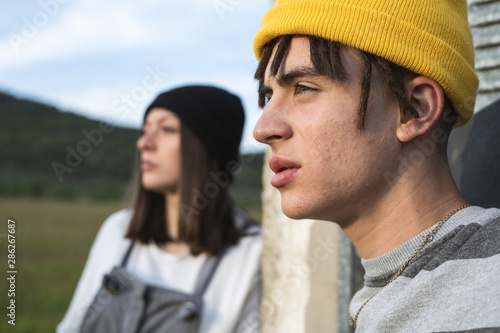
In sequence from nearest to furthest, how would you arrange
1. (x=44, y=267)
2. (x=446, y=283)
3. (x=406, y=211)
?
(x=446, y=283), (x=406, y=211), (x=44, y=267)

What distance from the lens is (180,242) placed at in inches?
137

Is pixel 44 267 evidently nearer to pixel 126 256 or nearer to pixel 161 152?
pixel 126 256

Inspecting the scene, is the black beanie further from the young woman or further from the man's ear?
the man's ear

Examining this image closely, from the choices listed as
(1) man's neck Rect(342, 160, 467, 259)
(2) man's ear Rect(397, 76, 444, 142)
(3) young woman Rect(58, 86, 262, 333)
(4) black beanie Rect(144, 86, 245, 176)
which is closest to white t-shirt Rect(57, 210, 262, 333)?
(3) young woman Rect(58, 86, 262, 333)

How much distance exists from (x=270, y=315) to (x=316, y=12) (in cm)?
190

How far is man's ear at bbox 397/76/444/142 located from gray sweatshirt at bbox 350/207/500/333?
0.27m

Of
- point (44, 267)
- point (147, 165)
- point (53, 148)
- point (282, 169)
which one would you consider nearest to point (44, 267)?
point (44, 267)

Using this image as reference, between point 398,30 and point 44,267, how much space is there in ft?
45.4

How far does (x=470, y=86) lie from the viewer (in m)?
1.68

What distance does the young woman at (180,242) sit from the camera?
122 inches

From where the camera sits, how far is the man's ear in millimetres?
1530

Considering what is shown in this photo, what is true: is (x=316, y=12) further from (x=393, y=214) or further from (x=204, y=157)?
(x=204, y=157)

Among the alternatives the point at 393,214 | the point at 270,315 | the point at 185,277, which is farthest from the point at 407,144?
the point at 185,277

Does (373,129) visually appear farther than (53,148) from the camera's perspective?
No
